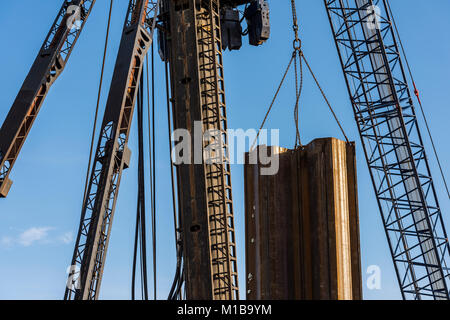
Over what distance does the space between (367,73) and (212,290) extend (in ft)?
102

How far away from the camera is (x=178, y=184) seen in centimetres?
1670

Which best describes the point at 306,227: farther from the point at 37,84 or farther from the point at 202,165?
the point at 37,84

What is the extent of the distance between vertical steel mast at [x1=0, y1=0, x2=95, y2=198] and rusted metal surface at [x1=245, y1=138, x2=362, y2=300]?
81.4 feet

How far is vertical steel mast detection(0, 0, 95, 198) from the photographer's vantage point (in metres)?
29.4

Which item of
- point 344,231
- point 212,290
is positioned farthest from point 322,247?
point 212,290

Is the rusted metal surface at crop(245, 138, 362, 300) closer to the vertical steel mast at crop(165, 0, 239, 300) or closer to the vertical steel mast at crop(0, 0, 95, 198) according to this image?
the vertical steel mast at crop(165, 0, 239, 300)

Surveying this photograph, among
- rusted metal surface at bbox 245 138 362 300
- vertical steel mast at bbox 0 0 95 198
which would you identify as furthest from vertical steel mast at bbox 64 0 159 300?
rusted metal surface at bbox 245 138 362 300

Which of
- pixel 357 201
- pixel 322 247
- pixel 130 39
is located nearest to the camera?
pixel 322 247

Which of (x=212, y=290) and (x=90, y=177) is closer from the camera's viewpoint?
(x=212, y=290)

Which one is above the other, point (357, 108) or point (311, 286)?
point (357, 108)

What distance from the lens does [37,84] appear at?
99.6 feet

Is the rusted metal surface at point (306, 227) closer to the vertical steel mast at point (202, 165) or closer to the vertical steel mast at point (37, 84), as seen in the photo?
the vertical steel mast at point (202, 165)
